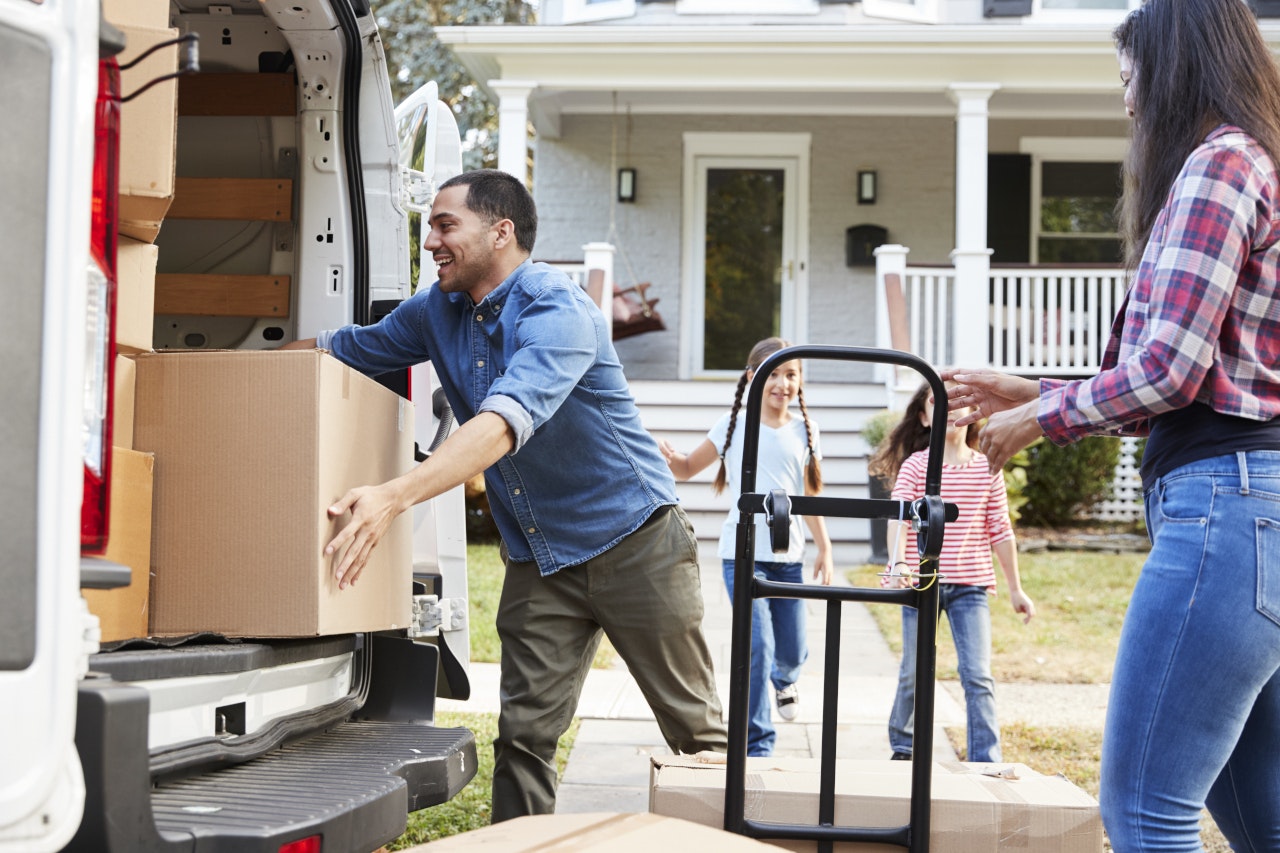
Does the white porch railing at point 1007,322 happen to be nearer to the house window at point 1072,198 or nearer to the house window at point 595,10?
the house window at point 1072,198

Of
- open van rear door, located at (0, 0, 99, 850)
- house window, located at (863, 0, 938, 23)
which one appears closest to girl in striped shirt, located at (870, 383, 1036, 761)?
open van rear door, located at (0, 0, 99, 850)

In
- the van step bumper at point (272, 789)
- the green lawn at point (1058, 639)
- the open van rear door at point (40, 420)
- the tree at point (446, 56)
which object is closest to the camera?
the open van rear door at point (40, 420)

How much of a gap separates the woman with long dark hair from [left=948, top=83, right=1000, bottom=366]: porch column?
891 centimetres

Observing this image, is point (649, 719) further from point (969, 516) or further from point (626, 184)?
point (626, 184)

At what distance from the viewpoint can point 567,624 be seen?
330 centimetres

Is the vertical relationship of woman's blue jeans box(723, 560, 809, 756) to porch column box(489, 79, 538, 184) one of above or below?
below

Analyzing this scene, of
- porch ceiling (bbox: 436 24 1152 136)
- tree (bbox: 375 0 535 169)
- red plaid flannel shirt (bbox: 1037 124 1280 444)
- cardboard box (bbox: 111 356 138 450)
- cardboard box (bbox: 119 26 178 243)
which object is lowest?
cardboard box (bbox: 111 356 138 450)

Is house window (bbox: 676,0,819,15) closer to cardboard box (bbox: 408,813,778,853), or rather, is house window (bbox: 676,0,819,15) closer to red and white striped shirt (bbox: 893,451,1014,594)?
red and white striped shirt (bbox: 893,451,1014,594)

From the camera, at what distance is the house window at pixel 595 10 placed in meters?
12.1

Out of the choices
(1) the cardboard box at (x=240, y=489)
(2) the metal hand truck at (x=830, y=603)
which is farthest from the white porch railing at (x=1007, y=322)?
(1) the cardboard box at (x=240, y=489)

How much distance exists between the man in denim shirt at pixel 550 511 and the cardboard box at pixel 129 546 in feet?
3.31

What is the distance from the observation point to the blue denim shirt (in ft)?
10.3

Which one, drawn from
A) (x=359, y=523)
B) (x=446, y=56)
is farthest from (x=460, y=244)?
(x=446, y=56)

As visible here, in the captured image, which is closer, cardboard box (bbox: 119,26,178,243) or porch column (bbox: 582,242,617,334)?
cardboard box (bbox: 119,26,178,243)
